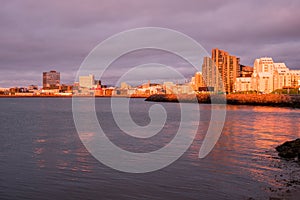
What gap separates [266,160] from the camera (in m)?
19.2

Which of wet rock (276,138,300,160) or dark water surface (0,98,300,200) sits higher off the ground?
wet rock (276,138,300,160)

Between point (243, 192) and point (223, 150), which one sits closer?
point (243, 192)

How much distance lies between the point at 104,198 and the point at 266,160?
35.4 feet

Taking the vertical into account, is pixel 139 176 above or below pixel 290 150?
below

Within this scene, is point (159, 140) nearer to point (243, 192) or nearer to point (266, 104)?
point (243, 192)

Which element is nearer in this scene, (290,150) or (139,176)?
(139,176)

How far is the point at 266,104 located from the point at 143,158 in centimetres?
9809

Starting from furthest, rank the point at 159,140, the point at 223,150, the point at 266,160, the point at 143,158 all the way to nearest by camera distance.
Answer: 1. the point at 159,140
2. the point at 223,150
3. the point at 143,158
4. the point at 266,160

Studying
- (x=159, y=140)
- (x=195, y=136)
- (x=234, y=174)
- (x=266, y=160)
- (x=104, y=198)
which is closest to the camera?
(x=104, y=198)

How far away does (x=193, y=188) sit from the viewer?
45.9 feet

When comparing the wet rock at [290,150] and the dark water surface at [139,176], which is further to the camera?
the wet rock at [290,150]

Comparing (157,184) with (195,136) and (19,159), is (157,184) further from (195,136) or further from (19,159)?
(195,136)

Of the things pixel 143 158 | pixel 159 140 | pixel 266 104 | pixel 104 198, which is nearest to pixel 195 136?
pixel 159 140

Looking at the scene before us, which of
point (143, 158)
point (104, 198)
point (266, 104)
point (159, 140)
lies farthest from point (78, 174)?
point (266, 104)
